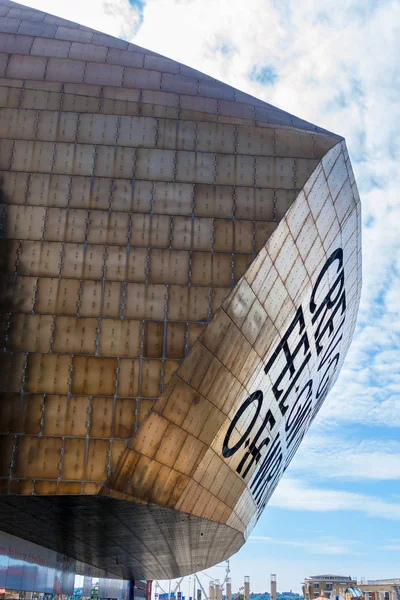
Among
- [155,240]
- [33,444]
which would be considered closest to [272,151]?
[155,240]

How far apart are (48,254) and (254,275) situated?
7.82 metres

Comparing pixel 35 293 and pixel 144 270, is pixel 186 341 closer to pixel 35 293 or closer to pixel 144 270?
pixel 144 270

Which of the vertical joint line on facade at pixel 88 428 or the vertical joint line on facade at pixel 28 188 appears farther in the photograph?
the vertical joint line on facade at pixel 28 188

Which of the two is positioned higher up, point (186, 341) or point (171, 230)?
point (171, 230)

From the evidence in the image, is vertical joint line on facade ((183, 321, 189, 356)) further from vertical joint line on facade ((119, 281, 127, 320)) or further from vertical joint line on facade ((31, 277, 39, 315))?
vertical joint line on facade ((31, 277, 39, 315))

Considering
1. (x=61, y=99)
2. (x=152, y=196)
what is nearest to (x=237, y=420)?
(x=152, y=196)

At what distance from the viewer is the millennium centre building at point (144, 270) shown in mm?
20516

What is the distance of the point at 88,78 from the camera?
24797 mm

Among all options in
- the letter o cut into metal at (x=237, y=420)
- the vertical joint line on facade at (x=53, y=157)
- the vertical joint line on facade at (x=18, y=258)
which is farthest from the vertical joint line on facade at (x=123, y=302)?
the letter o cut into metal at (x=237, y=420)

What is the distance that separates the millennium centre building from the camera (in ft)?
67.3

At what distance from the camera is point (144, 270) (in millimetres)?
21938

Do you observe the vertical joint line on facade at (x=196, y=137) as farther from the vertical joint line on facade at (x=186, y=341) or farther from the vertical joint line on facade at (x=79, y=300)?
the vertical joint line on facade at (x=186, y=341)

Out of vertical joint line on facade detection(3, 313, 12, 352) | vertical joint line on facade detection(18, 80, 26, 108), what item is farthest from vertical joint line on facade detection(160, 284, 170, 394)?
vertical joint line on facade detection(18, 80, 26, 108)

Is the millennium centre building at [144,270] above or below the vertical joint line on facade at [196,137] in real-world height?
below
